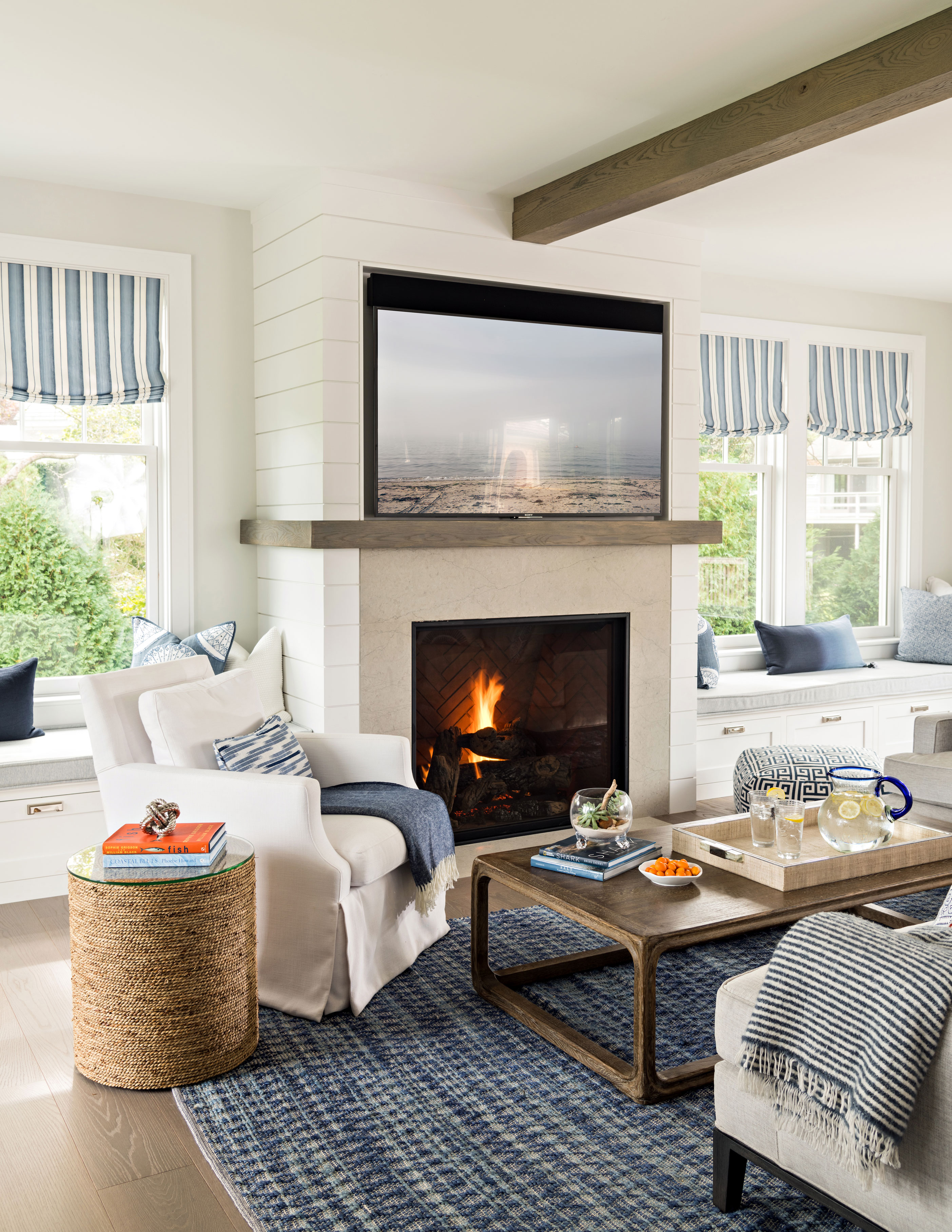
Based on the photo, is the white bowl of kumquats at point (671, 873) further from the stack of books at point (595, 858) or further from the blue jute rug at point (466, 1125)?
the blue jute rug at point (466, 1125)

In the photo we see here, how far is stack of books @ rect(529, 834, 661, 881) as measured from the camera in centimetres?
275

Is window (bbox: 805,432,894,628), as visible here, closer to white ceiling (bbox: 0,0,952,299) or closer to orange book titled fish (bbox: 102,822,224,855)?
white ceiling (bbox: 0,0,952,299)

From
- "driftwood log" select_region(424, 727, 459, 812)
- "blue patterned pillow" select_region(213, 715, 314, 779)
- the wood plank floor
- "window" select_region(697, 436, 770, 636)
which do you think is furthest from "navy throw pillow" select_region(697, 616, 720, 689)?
the wood plank floor

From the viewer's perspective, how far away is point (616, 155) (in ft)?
12.3

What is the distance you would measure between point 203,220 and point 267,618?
164 cm

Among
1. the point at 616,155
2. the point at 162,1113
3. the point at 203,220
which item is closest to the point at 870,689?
the point at 616,155

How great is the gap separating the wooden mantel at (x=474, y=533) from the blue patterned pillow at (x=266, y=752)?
33.4 inches

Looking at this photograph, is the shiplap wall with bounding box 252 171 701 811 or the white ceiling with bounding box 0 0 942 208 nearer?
the white ceiling with bounding box 0 0 942 208

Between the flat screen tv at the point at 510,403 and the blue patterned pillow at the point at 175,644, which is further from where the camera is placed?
the blue patterned pillow at the point at 175,644

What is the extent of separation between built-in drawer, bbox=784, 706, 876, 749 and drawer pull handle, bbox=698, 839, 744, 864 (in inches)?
101

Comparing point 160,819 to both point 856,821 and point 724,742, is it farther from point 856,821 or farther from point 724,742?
point 724,742

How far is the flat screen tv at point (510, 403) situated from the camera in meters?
4.12

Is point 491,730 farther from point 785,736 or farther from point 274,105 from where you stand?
point 274,105

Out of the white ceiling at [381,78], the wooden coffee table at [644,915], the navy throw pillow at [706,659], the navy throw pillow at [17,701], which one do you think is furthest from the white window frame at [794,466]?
the navy throw pillow at [17,701]
